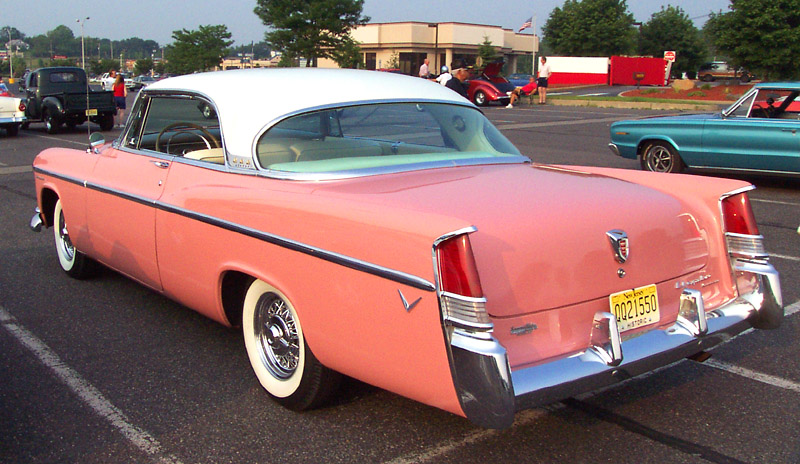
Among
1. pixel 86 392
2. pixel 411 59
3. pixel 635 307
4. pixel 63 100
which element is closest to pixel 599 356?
pixel 635 307

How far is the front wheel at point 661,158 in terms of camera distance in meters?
10.1

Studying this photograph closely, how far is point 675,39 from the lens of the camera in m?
Result: 67.2

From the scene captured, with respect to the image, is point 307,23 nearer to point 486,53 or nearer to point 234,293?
point 486,53

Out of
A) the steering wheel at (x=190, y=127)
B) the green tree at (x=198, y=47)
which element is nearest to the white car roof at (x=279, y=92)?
the steering wheel at (x=190, y=127)

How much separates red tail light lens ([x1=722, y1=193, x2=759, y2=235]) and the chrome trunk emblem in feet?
2.60

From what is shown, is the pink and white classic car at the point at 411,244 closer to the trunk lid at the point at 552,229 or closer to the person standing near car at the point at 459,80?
the trunk lid at the point at 552,229

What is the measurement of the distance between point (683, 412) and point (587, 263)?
1067 mm

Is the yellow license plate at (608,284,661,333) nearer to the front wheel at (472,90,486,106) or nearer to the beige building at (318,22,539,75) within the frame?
the front wheel at (472,90,486,106)

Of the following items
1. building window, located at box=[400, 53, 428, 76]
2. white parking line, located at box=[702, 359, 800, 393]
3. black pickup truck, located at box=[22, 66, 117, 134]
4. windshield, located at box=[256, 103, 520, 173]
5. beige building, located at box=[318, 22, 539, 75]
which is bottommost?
white parking line, located at box=[702, 359, 800, 393]

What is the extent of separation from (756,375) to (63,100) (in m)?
18.0

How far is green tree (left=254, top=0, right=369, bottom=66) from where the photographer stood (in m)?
49.1

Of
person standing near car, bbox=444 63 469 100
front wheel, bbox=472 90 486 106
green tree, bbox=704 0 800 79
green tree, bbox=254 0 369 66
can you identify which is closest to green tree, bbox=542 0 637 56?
green tree, bbox=254 0 369 66

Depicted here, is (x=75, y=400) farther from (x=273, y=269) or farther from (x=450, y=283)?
(x=450, y=283)

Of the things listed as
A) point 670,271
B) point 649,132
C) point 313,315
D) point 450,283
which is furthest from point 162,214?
point 649,132
